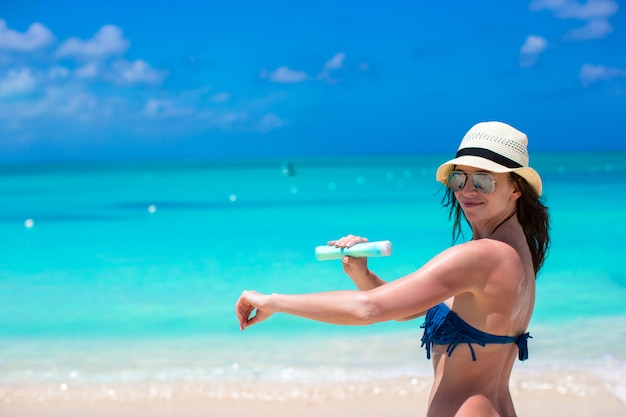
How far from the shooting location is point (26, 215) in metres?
25.6

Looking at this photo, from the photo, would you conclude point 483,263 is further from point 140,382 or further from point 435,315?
point 140,382

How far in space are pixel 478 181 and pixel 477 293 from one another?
12.9 inches

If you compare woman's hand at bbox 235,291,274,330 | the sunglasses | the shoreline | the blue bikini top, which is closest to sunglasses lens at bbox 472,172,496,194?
the sunglasses

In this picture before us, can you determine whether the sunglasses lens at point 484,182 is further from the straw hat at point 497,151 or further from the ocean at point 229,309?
the ocean at point 229,309

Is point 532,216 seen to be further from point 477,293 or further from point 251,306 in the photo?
point 251,306

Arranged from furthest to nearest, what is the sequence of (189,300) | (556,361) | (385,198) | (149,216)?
(385,198) < (149,216) < (189,300) < (556,361)

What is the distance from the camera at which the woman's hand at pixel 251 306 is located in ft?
7.79

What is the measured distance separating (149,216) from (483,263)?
76.1 feet

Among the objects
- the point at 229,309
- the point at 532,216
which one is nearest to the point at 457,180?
the point at 532,216

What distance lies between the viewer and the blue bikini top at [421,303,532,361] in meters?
2.40

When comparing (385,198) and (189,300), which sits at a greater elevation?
(385,198)

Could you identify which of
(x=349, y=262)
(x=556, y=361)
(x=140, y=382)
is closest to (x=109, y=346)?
(x=140, y=382)

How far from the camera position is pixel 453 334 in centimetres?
242

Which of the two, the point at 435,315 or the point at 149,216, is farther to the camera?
the point at 149,216
